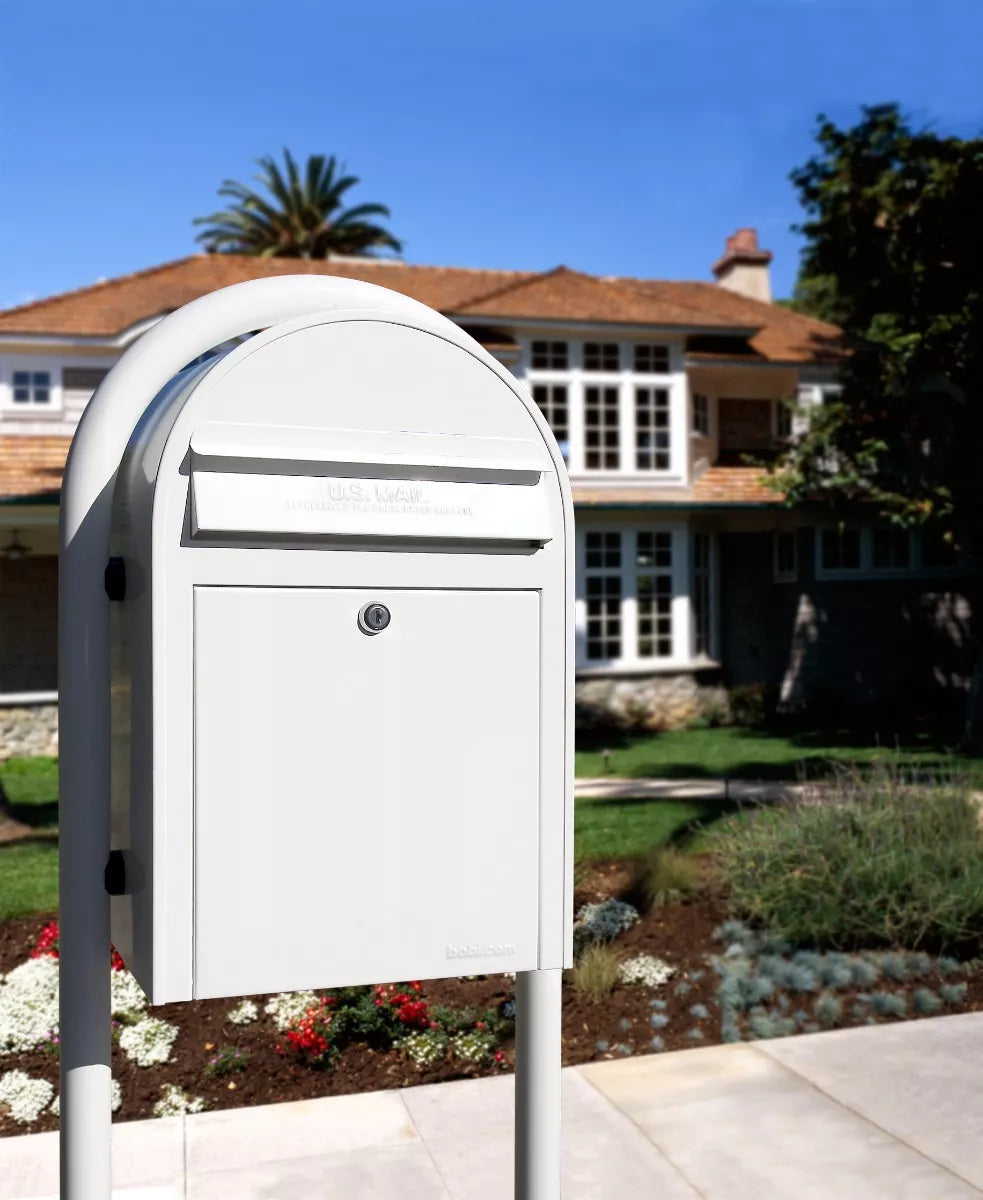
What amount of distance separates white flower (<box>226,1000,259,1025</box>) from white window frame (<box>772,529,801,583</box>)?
18.5m

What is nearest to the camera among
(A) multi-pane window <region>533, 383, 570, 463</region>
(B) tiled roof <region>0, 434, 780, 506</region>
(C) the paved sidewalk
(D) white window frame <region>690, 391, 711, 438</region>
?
(C) the paved sidewalk

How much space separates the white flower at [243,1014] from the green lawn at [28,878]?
73.3 inches

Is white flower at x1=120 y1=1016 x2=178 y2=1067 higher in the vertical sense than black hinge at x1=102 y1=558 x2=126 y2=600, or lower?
lower

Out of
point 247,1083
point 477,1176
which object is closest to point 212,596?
point 477,1176

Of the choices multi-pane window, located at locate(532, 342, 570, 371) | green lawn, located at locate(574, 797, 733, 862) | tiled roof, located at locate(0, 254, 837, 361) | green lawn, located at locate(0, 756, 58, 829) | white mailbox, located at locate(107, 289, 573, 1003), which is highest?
tiled roof, located at locate(0, 254, 837, 361)

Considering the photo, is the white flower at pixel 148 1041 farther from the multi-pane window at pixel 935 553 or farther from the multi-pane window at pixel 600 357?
the multi-pane window at pixel 935 553

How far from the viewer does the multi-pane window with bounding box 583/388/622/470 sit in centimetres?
2180

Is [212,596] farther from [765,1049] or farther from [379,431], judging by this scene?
[765,1049]

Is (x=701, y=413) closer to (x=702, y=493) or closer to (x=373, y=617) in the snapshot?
(x=702, y=493)

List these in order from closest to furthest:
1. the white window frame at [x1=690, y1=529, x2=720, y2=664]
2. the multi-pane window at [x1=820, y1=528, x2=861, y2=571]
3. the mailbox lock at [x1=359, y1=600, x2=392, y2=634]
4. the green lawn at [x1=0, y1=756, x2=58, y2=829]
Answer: the mailbox lock at [x1=359, y1=600, x2=392, y2=634] → the green lawn at [x1=0, y1=756, x2=58, y2=829] → the white window frame at [x1=690, y1=529, x2=720, y2=664] → the multi-pane window at [x1=820, y1=528, x2=861, y2=571]

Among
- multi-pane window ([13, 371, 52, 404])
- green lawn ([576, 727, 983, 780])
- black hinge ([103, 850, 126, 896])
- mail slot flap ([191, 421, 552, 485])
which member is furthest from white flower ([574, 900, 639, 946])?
multi-pane window ([13, 371, 52, 404])

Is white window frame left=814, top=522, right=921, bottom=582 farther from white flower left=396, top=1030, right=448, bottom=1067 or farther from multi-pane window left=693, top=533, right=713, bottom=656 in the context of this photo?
white flower left=396, top=1030, right=448, bottom=1067

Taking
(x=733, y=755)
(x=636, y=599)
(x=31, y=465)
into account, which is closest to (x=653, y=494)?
(x=636, y=599)

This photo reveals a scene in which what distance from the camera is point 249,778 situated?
2.73m
